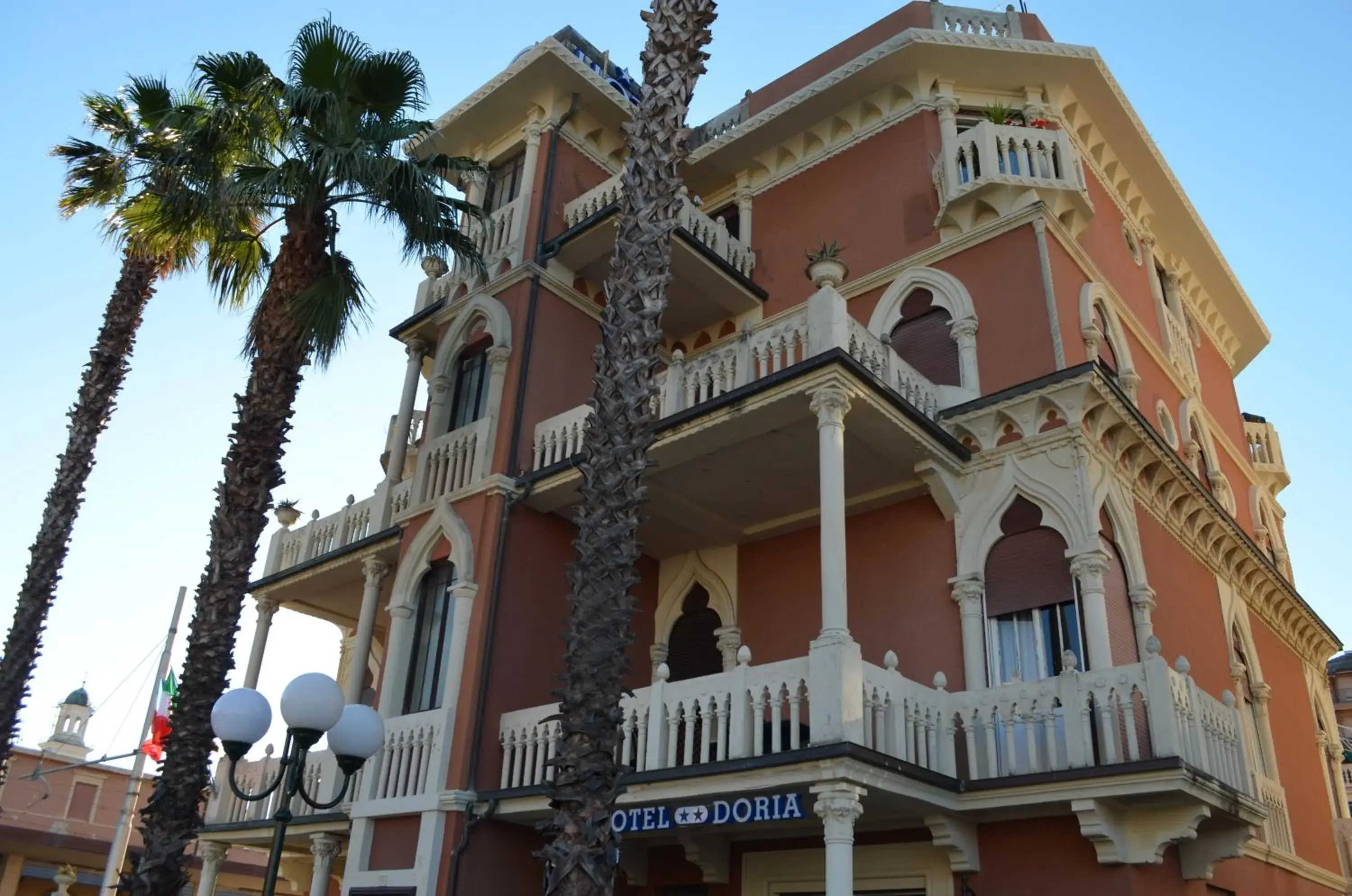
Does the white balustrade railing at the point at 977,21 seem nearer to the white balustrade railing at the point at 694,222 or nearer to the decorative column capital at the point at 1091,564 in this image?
the white balustrade railing at the point at 694,222

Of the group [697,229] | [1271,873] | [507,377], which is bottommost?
[1271,873]

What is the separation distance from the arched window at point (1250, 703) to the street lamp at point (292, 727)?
11341 millimetres

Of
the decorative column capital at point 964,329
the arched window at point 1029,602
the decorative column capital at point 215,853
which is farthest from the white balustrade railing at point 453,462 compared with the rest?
the arched window at point 1029,602

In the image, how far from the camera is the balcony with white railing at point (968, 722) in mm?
8656

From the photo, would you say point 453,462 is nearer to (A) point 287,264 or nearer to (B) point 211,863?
(A) point 287,264

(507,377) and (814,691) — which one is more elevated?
(507,377)

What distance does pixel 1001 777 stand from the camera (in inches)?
361

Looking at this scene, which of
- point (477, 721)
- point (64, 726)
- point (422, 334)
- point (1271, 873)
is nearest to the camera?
point (477, 721)

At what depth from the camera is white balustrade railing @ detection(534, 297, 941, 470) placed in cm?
1052

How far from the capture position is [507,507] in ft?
41.8

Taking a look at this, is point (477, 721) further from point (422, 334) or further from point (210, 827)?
point (422, 334)

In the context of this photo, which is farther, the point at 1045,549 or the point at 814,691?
the point at 1045,549

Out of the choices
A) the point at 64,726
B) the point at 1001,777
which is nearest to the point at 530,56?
the point at 1001,777

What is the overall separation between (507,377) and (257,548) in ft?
14.5
